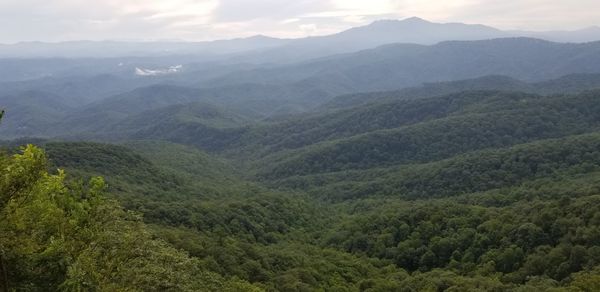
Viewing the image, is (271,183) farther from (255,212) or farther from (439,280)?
(439,280)

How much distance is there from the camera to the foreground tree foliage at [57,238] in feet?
52.4

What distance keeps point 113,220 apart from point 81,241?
2583mm

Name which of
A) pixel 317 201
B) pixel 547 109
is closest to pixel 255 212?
pixel 317 201

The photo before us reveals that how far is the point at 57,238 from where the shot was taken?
17.3 metres

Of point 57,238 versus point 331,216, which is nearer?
point 57,238

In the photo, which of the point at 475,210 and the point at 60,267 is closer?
the point at 60,267

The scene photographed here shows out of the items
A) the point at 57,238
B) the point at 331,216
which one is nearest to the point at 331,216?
the point at 331,216

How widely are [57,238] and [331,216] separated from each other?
323ft

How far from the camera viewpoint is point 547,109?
19788 cm

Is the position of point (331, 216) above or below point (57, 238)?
below

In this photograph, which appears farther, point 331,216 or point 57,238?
point 331,216

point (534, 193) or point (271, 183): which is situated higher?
point (534, 193)

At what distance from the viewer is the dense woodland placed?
17.4 m

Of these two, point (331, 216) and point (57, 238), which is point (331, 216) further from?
point (57, 238)
